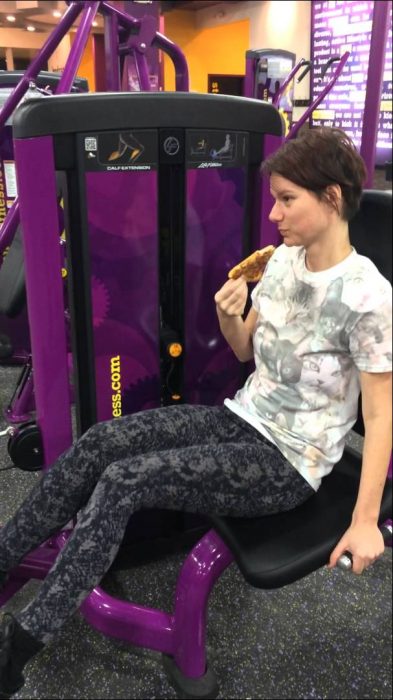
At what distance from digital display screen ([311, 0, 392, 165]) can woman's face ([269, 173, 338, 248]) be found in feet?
0.65

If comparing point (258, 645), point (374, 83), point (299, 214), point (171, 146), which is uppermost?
point (374, 83)

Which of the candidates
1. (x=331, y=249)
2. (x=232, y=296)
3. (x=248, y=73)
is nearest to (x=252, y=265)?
(x=232, y=296)

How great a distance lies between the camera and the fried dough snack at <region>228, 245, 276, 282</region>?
3.90 ft

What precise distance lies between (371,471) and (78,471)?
1.96ft

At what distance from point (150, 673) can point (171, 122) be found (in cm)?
125

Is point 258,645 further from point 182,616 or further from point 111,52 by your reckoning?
point 111,52

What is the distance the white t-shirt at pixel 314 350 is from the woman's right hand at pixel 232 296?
0.05 m

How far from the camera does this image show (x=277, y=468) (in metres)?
1.16

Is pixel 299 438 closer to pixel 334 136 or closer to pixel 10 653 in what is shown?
pixel 334 136

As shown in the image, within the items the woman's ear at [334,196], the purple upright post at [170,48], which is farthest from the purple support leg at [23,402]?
the woman's ear at [334,196]

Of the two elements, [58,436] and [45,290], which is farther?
[58,436]

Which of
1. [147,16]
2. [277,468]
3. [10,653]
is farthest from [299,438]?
[147,16]

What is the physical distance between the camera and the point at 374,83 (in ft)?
3.35

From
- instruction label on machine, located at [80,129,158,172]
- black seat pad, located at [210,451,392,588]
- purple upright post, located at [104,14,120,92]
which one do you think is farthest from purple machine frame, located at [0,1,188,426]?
black seat pad, located at [210,451,392,588]
